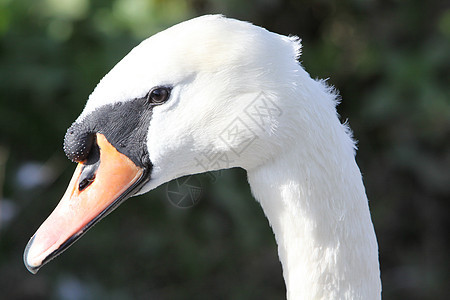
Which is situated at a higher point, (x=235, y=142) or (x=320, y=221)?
(x=235, y=142)

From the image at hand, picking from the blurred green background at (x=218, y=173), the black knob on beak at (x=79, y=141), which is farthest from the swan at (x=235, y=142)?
the blurred green background at (x=218, y=173)

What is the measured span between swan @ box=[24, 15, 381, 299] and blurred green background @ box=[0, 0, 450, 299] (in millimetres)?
1257

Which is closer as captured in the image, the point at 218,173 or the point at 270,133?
the point at 270,133

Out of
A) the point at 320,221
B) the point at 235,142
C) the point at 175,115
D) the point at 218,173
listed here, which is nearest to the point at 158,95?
the point at 175,115

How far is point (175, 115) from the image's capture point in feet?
4.14

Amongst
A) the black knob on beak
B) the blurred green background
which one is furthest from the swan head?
the blurred green background

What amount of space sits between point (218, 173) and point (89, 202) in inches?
50.9

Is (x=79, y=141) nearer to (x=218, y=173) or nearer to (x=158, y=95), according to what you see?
(x=158, y=95)

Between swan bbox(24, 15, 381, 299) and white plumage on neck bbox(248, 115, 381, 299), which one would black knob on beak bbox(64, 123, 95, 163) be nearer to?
swan bbox(24, 15, 381, 299)

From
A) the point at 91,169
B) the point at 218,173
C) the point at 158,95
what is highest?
the point at 158,95

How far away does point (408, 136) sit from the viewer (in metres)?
2.80

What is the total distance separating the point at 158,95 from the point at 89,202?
0.26m

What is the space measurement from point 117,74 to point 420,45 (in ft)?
6.39

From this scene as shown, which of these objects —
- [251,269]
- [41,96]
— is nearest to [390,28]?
[251,269]
